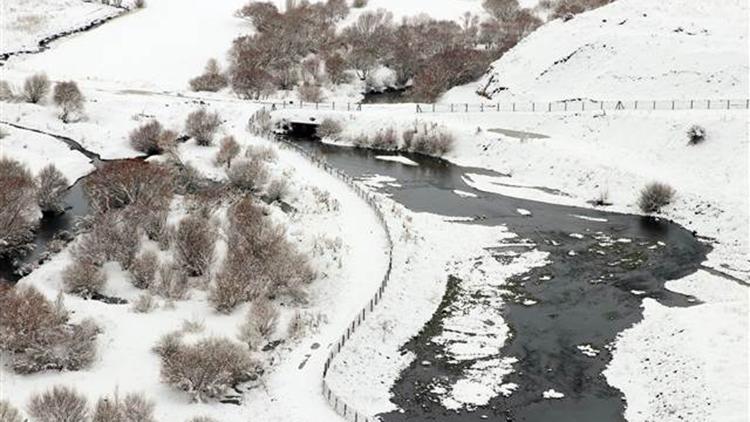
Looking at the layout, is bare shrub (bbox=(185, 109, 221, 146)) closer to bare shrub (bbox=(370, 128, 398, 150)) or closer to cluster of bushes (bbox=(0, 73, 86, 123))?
cluster of bushes (bbox=(0, 73, 86, 123))

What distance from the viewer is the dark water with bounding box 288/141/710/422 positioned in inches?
1345

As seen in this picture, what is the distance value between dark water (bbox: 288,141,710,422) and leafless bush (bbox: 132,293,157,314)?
41.3 feet

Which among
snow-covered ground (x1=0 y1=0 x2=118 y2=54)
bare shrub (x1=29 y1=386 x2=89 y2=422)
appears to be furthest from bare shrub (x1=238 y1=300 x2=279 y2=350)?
snow-covered ground (x1=0 y1=0 x2=118 y2=54)

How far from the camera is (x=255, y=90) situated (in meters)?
86.1

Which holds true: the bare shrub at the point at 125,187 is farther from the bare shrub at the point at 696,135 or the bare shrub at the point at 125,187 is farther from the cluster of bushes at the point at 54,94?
the bare shrub at the point at 696,135

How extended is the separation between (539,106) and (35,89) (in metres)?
46.2

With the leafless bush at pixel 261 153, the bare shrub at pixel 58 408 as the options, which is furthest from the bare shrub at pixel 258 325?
the leafless bush at pixel 261 153

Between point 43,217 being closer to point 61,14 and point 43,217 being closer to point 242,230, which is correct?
point 242,230

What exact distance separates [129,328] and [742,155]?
4386 cm

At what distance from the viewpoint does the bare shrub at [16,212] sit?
46219 millimetres

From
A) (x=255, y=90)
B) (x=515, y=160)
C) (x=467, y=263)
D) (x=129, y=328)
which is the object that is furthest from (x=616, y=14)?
(x=129, y=328)

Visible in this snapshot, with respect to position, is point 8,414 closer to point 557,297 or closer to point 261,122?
point 557,297

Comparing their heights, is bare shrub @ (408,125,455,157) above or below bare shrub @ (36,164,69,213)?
above

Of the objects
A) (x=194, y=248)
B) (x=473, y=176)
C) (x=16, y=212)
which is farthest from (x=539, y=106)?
(x=16, y=212)
